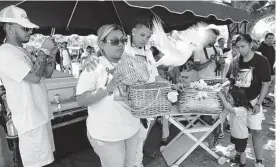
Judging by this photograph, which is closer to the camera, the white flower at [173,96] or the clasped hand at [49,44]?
the white flower at [173,96]

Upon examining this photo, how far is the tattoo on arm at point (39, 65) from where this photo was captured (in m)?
1.98

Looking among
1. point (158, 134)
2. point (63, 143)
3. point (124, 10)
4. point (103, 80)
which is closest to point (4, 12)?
point (103, 80)

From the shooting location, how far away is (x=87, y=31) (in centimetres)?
457

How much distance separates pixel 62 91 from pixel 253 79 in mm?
2659

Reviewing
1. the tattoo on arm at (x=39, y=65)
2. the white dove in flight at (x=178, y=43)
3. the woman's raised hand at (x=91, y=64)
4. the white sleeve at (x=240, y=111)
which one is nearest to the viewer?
the woman's raised hand at (x=91, y=64)

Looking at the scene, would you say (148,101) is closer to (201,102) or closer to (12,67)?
(201,102)

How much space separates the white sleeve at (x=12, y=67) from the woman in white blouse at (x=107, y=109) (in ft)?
2.01

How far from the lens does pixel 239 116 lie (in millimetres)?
2828

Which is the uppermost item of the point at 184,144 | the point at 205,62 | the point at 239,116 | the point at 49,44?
the point at 49,44

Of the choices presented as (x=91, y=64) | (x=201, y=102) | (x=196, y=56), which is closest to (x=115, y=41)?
(x=91, y=64)

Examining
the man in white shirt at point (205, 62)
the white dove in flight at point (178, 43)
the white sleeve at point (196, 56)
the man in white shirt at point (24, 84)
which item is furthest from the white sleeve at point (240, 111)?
the man in white shirt at point (24, 84)

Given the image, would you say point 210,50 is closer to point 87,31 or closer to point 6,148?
point 87,31

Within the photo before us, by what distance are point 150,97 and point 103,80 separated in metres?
0.41

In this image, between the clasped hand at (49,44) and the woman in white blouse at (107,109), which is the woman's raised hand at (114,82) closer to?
the woman in white blouse at (107,109)
